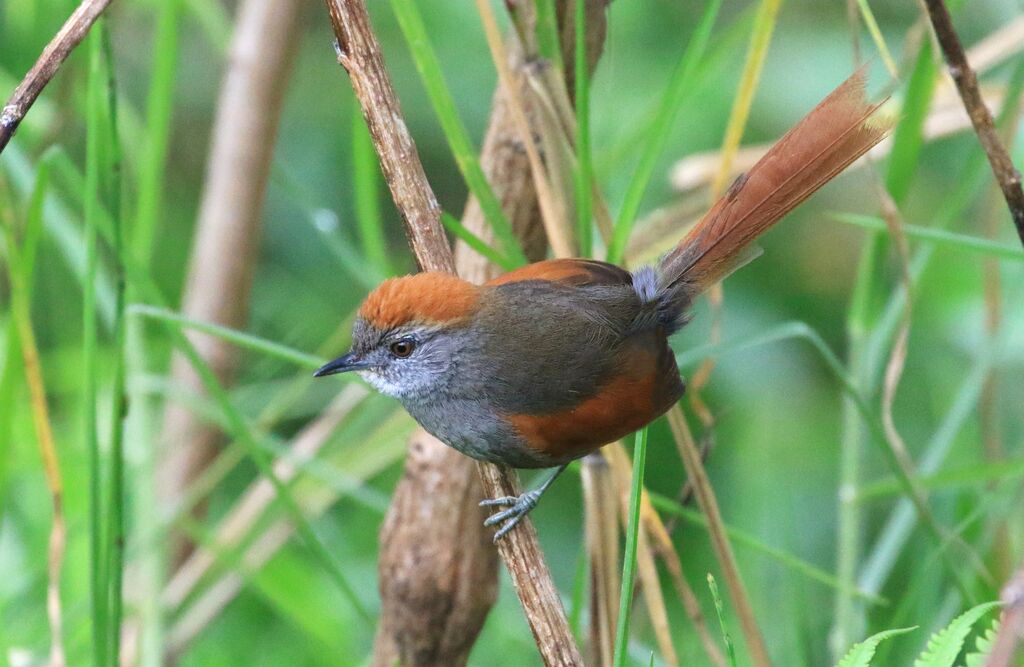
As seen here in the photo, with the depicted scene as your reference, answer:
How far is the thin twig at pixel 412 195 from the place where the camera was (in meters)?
1.90

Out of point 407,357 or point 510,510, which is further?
point 407,357

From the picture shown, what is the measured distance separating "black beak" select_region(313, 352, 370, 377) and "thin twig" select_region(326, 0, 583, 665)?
383 mm

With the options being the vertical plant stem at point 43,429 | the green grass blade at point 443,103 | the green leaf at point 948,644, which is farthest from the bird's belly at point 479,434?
the green leaf at point 948,644

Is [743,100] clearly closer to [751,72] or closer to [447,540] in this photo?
[751,72]

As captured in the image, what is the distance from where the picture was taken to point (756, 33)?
8.35 ft

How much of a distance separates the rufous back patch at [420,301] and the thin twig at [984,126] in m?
1.09

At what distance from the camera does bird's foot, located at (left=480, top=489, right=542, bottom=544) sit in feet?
6.89

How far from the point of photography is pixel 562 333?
2.54 metres

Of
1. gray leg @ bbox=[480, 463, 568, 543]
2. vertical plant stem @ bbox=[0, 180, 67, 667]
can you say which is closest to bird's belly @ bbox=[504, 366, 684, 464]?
gray leg @ bbox=[480, 463, 568, 543]

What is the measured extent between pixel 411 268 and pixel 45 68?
324 cm

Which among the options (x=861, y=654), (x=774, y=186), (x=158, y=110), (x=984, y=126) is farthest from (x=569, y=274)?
(x=861, y=654)

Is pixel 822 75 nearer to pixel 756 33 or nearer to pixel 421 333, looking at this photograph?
pixel 756 33

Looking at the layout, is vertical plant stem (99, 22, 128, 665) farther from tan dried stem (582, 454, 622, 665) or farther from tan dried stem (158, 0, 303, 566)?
tan dried stem (158, 0, 303, 566)

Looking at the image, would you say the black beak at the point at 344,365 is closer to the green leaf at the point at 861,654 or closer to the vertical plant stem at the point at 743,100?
the vertical plant stem at the point at 743,100
